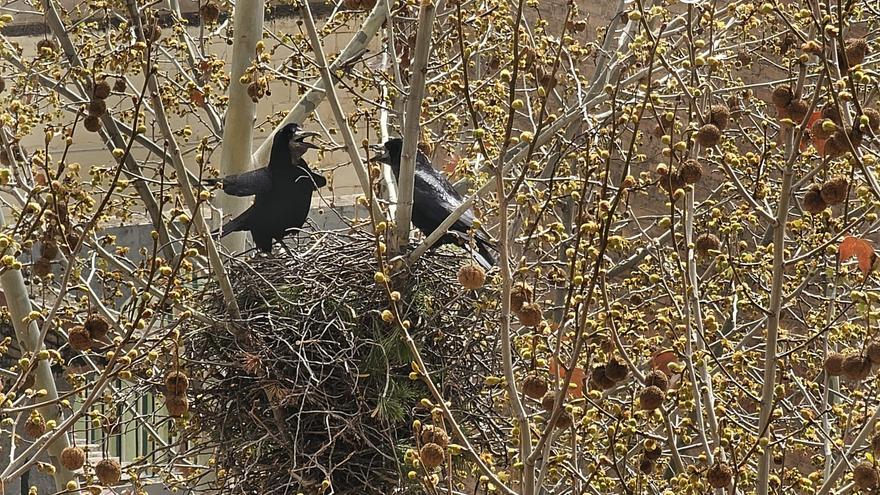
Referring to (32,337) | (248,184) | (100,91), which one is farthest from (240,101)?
(100,91)

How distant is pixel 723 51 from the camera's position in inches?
326

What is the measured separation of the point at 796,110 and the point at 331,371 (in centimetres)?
234

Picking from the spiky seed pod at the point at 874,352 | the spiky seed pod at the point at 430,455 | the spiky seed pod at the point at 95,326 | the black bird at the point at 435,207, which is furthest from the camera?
the black bird at the point at 435,207

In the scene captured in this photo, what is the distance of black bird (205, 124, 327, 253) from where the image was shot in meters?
6.70

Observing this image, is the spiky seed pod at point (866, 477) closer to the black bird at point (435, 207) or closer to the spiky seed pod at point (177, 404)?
the spiky seed pod at point (177, 404)

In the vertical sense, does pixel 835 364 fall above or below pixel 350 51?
below

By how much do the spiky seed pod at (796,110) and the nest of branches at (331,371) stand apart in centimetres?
186

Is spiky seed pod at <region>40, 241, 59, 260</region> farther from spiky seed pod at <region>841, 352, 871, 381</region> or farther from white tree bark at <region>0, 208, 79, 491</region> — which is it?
spiky seed pod at <region>841, 352, 871, 381</region>

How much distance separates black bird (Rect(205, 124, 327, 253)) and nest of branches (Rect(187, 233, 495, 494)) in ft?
1.44

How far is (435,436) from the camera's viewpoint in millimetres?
3977

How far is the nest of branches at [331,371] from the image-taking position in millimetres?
5969

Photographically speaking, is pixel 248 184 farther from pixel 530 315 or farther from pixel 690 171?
pixel 690 171

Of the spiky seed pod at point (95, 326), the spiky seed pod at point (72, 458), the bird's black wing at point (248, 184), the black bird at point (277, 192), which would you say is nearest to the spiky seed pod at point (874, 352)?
the spiky seed pod at point (95, 326)

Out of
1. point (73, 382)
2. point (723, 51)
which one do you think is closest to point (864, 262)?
point (73, 382)
